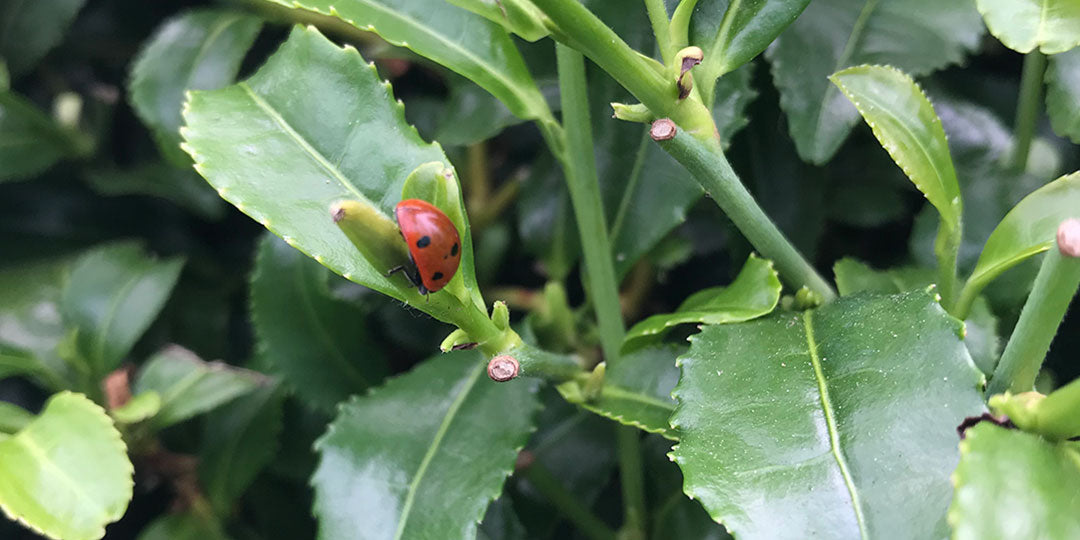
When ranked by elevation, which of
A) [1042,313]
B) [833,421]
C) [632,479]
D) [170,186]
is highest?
[1042,313]

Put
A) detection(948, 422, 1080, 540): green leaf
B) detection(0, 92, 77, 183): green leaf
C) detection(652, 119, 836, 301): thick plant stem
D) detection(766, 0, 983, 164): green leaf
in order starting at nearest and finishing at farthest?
detection(948, 422, 1080, 540): green leaf
detection(652, 119, 836, 301): thick plant stem
detection(766, 0, 983, 164): green leaf
detection(0, 92, 77, 183): green leaf

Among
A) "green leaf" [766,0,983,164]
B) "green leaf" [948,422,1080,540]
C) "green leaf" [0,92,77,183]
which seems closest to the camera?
"green leaf" [948,422,1080,540]

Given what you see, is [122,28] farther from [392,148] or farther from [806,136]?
[806,136]

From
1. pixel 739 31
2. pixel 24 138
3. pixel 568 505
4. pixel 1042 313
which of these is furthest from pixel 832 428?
pixel 24 138

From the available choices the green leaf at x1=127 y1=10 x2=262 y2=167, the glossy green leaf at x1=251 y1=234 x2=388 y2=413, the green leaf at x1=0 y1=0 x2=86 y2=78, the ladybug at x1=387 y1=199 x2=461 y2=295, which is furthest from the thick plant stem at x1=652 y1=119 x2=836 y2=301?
the green leaf at x1=0 y1=0 x2=86 y2=78

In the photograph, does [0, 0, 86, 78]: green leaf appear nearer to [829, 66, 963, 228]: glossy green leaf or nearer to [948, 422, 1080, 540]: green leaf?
[829, 66, 963, 228]: glossy green leaf

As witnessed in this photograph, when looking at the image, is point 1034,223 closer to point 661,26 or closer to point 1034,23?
point 1034,23

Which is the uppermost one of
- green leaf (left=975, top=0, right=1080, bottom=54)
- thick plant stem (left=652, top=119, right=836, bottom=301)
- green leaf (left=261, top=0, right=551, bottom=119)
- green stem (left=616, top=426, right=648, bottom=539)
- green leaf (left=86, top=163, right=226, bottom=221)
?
green leaf (left=975, top=0, right=1080, bottom=54)
